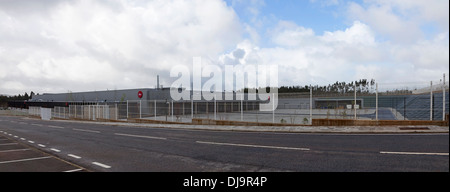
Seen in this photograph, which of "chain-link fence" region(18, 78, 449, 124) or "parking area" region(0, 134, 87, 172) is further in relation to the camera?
"chain-link fence" region(18, 78, 449, 124)

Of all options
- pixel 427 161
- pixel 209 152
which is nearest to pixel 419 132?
pixel 427 161

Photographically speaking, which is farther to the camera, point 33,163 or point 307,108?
point 307,108

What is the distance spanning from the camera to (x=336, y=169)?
5.84 meters

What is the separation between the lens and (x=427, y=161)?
636 cm

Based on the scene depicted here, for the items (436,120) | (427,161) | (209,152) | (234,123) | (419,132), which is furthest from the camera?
(234,123)

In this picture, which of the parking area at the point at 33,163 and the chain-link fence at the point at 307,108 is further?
the chain-link fence at the point at 307,108

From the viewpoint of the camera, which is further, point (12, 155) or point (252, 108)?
point (252, 108)
